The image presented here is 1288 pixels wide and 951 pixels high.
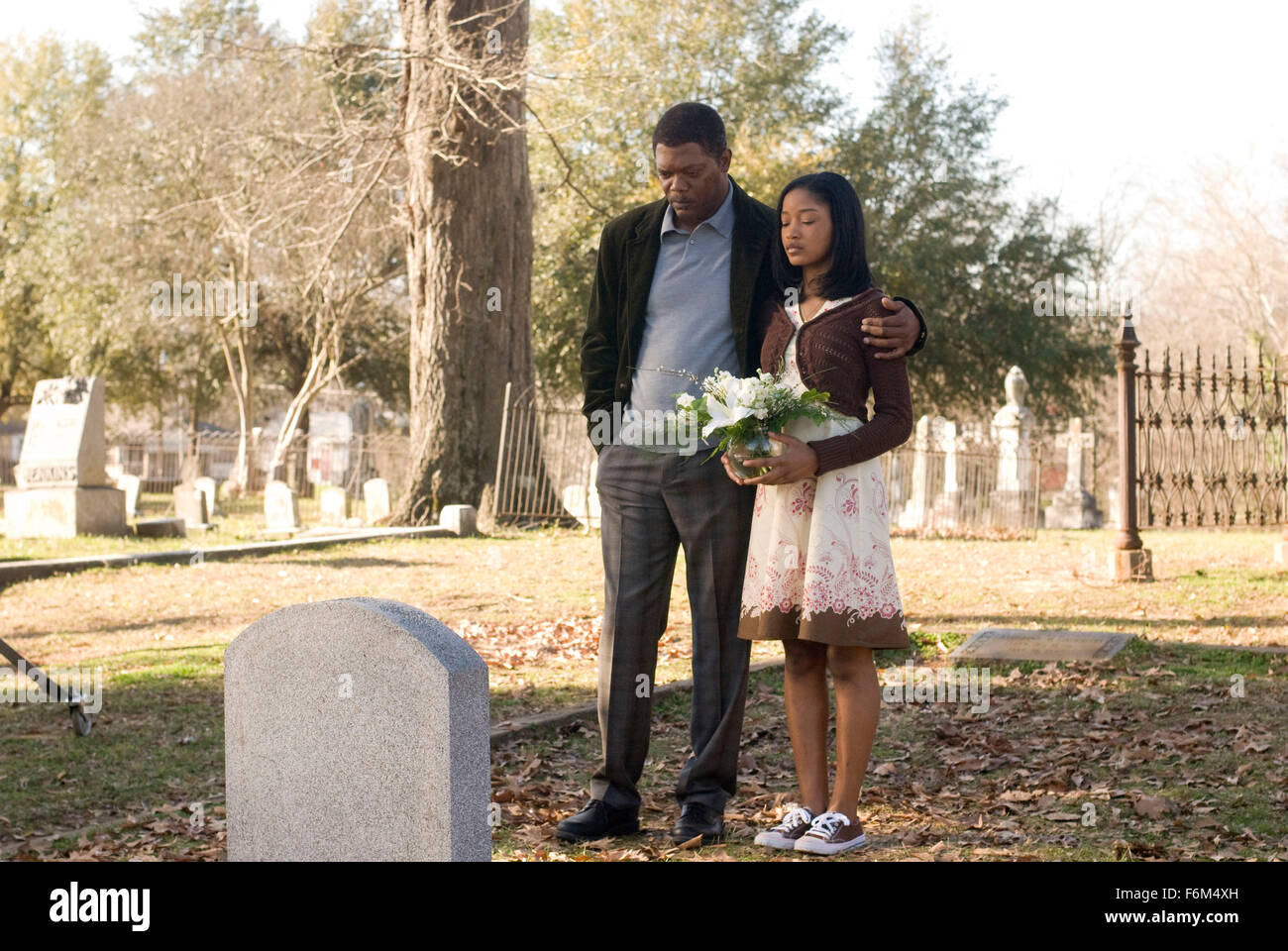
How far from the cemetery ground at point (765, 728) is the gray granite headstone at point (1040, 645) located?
17 centimetres

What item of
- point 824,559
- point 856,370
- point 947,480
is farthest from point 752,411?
point 947,480

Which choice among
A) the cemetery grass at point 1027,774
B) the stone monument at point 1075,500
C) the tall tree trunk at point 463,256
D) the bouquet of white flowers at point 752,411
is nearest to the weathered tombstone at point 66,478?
the tall tree trunk at point 463,256

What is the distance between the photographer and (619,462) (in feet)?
14.9

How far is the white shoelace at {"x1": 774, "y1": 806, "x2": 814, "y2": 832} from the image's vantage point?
4.26m

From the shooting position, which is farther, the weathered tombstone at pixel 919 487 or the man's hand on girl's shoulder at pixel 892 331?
the weathered tombstone at pixel 919 487

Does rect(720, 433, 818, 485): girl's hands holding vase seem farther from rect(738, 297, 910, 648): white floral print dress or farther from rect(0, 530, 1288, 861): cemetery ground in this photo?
rect(0, 530, 1288, 861): cemetery ground

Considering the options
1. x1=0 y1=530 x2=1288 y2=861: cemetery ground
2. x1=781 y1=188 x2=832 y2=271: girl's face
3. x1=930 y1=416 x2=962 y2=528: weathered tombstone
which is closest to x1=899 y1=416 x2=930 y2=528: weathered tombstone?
x1=930 y1=416 x2=962 y2=528: weathered tombstone

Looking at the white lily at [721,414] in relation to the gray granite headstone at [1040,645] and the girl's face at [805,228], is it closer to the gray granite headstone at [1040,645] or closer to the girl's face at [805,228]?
the girl's face at [805,228]

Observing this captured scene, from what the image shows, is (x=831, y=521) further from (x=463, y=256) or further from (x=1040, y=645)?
(x=463, y=256)

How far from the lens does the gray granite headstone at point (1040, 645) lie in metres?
7.97

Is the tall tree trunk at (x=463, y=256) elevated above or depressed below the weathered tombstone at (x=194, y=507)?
above

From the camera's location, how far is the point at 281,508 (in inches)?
821
